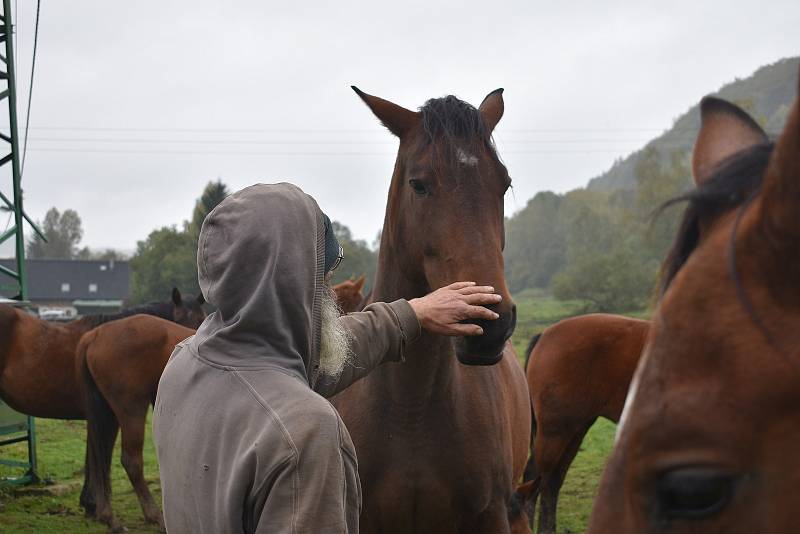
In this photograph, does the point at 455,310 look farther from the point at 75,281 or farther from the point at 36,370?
the point at 75,281

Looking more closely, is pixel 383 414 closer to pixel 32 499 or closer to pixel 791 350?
pixel 791 350

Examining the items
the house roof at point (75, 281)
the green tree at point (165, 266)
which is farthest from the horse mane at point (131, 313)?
the house roof at point (75, 281)

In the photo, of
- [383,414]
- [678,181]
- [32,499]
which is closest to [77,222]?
[678,181]

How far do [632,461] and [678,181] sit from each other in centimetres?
4172

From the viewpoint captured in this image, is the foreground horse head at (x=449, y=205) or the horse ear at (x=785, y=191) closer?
the horse ear at (x=785, y=191)

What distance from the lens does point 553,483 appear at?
657 cm

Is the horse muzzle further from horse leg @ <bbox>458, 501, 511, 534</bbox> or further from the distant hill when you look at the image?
the distant hill

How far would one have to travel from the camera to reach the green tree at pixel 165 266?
3709cm

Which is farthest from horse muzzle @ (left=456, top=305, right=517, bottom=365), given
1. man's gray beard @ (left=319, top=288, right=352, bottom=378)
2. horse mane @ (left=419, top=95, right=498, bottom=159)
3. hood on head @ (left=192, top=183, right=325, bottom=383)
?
hood on head @ (left=192, top=183, right=325, bottom=383)

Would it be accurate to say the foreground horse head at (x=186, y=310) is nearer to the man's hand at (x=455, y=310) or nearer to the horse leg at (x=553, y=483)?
the horse leg at (x=553, y=483)

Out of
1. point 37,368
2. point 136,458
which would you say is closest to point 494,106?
point 136,458

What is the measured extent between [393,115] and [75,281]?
56097 millimetres

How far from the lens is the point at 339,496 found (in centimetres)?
155

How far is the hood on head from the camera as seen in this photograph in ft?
5.28
